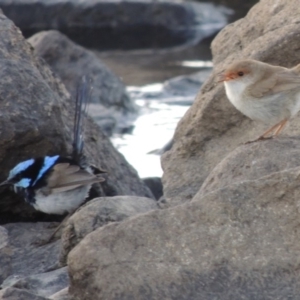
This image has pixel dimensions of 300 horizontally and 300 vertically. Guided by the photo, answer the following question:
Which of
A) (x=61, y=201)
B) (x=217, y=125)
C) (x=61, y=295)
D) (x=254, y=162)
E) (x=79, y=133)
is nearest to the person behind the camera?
(x=61, y=295)

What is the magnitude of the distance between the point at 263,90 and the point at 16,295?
2.29 m

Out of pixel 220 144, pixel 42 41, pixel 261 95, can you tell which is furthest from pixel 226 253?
pixel 42 41

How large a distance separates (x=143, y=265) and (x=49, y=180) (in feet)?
8.57

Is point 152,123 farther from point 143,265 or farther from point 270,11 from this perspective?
point 143,265

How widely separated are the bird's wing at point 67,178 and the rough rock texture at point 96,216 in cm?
117

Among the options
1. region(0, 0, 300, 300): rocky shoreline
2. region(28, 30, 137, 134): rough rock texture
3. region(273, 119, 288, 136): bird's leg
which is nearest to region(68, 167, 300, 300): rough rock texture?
region(0, 0, 300, 300): rocky shoreline

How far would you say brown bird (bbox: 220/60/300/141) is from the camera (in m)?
6.12

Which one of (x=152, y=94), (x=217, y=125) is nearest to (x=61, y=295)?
(x=217, y=125)

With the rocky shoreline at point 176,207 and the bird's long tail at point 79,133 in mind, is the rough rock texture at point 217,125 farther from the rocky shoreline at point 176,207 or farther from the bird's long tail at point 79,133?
the bird's long tail at point 79,133

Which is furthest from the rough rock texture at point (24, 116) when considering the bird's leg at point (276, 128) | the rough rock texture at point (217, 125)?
the bird's leg at point (276, 128)

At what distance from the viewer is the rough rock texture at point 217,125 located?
6.78m

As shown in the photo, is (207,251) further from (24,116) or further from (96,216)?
(24,116)

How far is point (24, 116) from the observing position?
22.6 feet

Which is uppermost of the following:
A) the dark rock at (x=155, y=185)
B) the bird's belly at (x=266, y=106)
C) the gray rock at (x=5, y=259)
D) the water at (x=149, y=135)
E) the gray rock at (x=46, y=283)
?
the bird's belly at (x=266, y=106)
